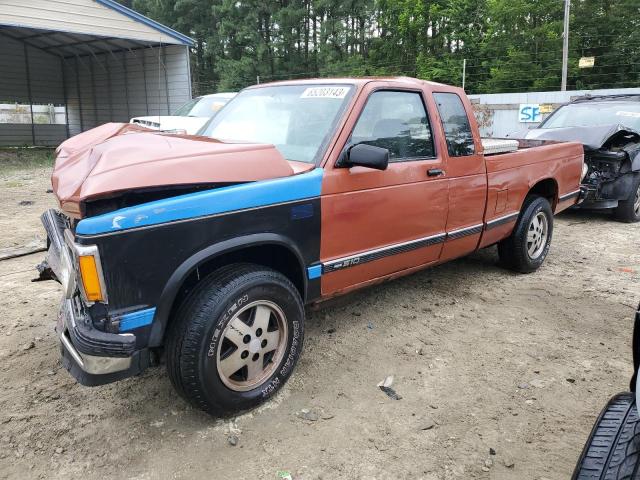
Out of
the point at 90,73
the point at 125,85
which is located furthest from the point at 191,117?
the point at 90,73

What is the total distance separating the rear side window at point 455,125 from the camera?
13.9ft

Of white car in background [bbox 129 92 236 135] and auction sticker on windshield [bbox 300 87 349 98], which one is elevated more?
white car in background [bbox 129 92 236 135]

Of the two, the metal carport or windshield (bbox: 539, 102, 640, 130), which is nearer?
windshield (bbox: 539, 102, 640, 130)

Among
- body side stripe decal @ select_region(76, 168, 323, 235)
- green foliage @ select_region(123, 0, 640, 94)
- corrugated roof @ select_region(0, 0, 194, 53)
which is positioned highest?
green foliage @ select_region(123, 0, 640, 94)

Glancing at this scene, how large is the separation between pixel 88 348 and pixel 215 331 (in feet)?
1.97

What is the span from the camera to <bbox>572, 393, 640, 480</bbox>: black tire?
69.3 inches

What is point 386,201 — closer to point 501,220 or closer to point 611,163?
point 501,220

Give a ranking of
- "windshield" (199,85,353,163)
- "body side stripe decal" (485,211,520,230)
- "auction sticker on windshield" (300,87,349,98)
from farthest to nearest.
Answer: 1. "body side stripe decal" (485,211,520,230)
2. "auction sticker on windshield" (300,87,349,98)
3. "windshield" (199,85,353,163)

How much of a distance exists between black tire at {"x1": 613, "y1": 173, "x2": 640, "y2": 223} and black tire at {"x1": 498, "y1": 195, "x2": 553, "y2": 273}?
304 cm

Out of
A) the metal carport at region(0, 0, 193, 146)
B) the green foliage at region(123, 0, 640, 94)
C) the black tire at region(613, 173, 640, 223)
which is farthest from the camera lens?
the green foliage at region(123, 0, 640, 94)

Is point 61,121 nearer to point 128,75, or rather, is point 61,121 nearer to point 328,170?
point 128,75

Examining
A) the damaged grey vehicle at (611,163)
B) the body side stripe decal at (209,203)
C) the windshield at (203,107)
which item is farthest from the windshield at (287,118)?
the windshield at (203,107)

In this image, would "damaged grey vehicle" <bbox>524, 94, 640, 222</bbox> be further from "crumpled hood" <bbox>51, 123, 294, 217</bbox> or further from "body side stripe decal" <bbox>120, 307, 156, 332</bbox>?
"body side stripe decal" <bbox>120, 307, 156, 332</bbox>

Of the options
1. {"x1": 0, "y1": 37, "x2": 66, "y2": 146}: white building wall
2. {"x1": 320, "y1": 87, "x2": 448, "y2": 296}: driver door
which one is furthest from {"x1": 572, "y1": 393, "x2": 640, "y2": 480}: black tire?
{"x1": 0, "y1": 37, "x2": 66, "y2": 146}: white building wall
